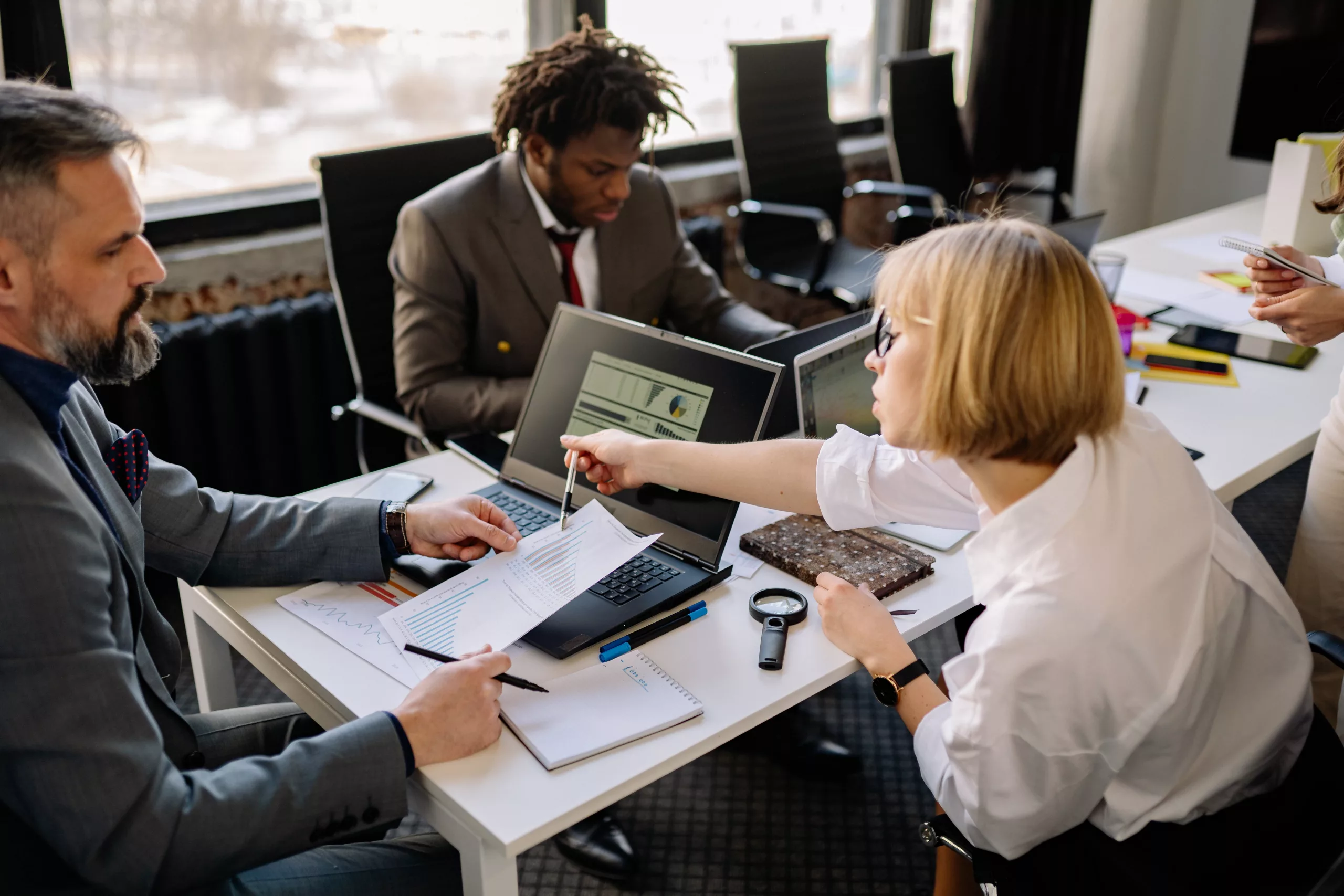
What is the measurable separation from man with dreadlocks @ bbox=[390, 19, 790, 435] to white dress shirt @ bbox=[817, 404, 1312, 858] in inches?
46.7

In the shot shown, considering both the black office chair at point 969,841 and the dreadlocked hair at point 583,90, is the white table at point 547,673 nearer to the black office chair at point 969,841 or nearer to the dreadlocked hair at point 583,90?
the black office chair at point 969,841

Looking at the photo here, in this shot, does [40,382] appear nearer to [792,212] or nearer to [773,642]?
[773,642]

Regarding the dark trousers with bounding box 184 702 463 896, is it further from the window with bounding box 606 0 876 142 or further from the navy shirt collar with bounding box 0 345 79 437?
the window with bounding box 606 0 876 142

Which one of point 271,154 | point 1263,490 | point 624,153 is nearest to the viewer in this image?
point 624,153

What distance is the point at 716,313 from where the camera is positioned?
97.7 inches

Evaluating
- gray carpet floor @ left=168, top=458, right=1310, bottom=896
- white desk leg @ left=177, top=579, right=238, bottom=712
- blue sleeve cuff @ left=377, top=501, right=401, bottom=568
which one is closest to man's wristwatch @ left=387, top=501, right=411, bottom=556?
blue sleeve cuff @ left=377, top=501, right=401, bottom=568

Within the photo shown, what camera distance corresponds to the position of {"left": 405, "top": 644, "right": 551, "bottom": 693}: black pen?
1177 millimetres

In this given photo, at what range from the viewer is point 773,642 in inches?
50.2

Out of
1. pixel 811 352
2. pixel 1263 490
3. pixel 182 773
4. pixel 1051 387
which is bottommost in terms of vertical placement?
pixel 1263 490

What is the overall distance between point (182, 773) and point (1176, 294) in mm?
2397

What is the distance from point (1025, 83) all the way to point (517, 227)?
9.61 ft

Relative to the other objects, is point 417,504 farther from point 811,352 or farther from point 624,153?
point 624,153

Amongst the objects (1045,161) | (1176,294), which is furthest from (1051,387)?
(1045,161)

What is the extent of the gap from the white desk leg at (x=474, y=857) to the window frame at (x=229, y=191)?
5.12 ft
